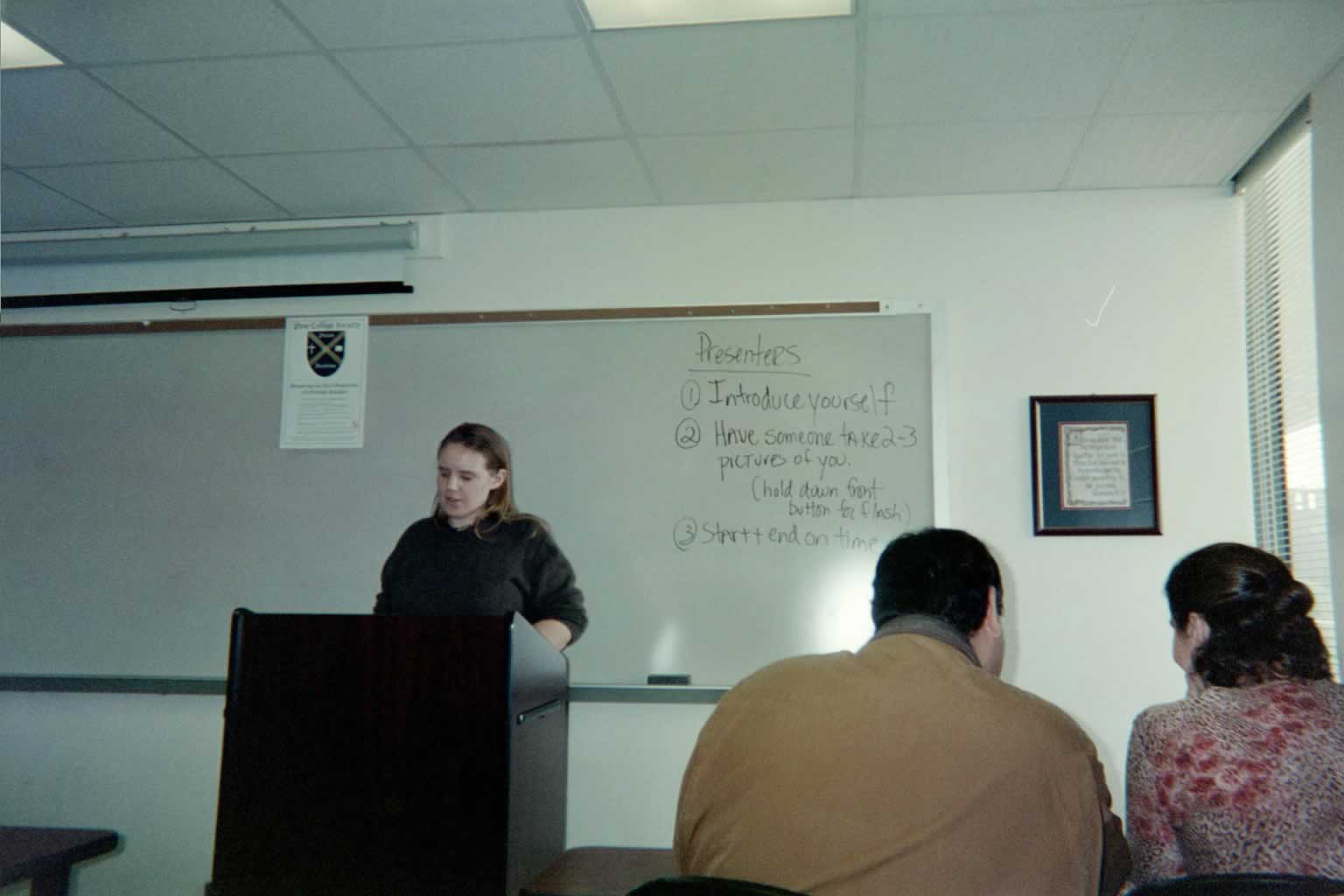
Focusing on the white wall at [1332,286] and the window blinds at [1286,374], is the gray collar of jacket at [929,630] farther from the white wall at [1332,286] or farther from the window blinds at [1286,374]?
the window blinds at [1286,374]

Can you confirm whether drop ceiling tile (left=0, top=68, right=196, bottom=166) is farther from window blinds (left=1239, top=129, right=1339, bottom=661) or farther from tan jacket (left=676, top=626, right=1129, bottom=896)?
window blinds (left=1239, top=129, right=1339, bottom=661)

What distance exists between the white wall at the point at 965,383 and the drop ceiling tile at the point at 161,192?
1.42 ft

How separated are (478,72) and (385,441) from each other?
3.96ft

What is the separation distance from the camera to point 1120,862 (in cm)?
136

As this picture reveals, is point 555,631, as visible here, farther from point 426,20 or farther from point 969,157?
point 969,157

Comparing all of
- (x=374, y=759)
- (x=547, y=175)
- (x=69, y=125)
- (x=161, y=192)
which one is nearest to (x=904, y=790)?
(x=374, y=759)

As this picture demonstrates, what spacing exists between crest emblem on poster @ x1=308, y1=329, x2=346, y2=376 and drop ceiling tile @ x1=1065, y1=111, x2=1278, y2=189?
7.38 ft

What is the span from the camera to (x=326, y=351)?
3172 mm

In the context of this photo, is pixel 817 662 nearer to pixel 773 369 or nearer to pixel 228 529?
pixel 773 369

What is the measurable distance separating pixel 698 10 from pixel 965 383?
134 centimetres

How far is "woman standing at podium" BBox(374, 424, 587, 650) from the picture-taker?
2.52 m

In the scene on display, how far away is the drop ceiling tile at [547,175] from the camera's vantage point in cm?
276

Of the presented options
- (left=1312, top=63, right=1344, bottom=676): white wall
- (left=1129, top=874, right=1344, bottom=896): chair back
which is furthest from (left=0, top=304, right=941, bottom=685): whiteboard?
(left=1129, top=874, right=1344, bottom=896): chair back

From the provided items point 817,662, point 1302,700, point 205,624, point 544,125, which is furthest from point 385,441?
point 1302,700
